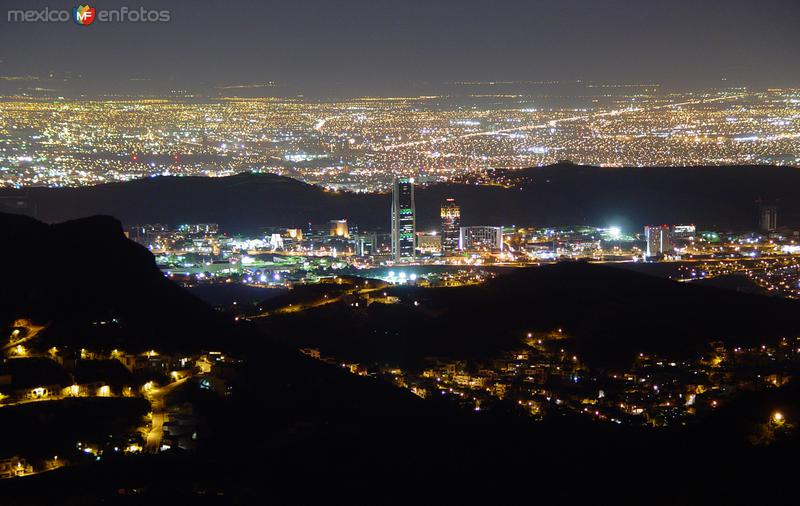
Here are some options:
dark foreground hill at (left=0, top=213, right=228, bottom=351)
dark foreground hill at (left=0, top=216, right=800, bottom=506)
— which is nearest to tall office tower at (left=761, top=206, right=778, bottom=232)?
dark foreground hill at (left=0, top=213, right=228, bottom=351)

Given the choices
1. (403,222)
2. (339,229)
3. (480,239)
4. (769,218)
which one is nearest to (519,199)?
(480,239)

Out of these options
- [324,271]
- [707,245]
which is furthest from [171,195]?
[707,245]

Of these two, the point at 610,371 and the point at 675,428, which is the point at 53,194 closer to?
the point at 610,371

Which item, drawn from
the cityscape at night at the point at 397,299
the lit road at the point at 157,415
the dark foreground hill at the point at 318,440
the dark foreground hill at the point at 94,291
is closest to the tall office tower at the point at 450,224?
the cityscape at night at the point at 397,299

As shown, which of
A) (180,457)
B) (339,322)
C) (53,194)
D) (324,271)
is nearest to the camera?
(180,457)

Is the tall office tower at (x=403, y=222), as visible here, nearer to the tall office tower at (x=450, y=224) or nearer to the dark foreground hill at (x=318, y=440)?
the tall office tower at (x=450, y=224)

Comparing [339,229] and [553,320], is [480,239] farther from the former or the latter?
[553,320]
